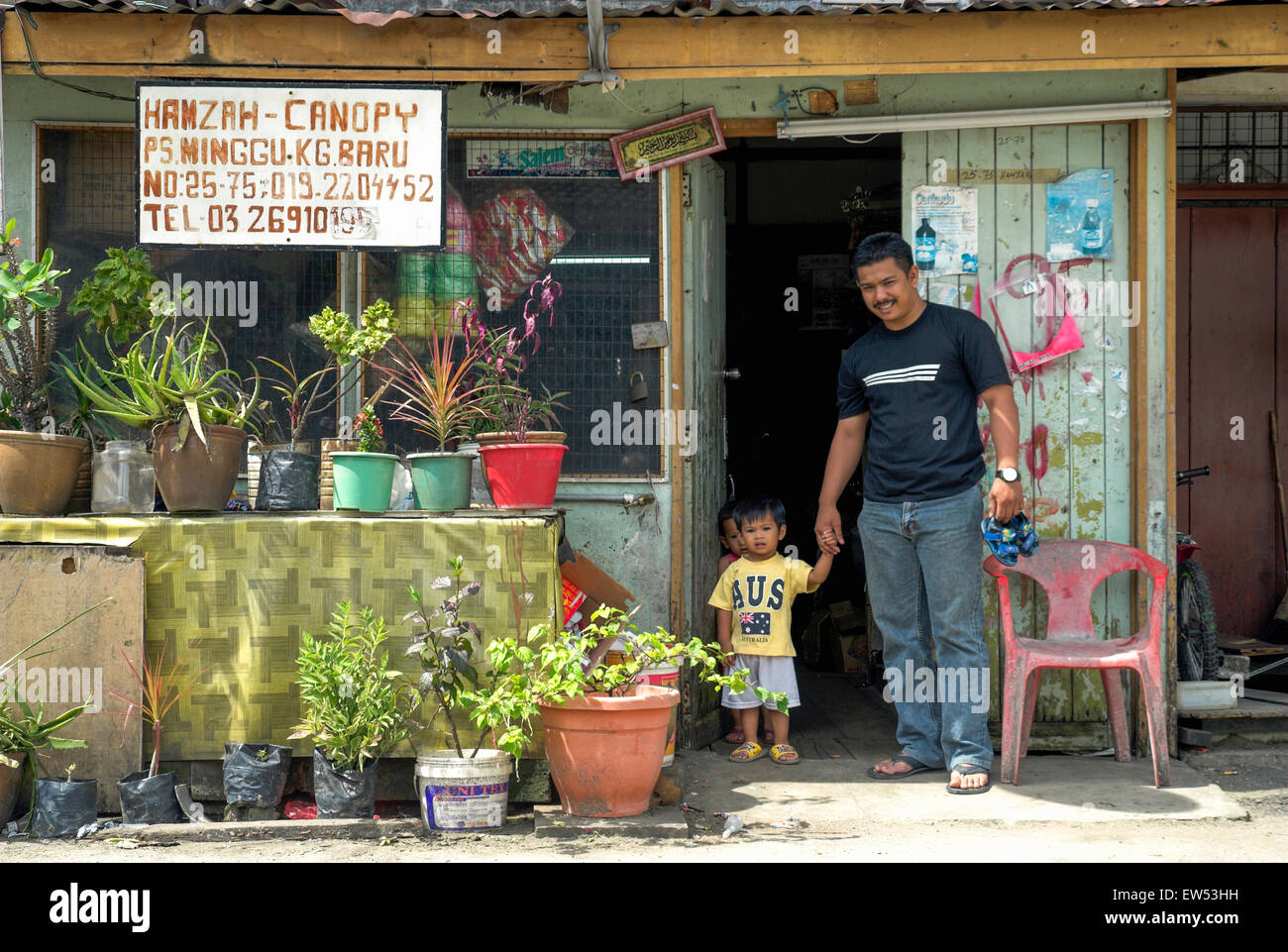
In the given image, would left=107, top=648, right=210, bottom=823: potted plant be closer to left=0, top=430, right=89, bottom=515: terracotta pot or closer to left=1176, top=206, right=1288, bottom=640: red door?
left=0, top=430, right=89, bottom=515: terracotta pot

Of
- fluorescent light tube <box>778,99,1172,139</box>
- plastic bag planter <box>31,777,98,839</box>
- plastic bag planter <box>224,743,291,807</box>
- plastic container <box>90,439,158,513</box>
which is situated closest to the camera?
plastic bag planter <box>31,777,98,839</box>

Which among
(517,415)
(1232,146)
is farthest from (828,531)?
(1232,146)

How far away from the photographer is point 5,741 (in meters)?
4.85

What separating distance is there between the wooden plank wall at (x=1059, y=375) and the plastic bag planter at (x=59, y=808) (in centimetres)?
410

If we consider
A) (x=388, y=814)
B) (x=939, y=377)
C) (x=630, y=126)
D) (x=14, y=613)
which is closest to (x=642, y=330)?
(x=630, y=126)

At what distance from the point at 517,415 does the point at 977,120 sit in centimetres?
269

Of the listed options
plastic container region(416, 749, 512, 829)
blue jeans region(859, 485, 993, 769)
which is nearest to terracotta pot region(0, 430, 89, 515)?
plastic container region(416, 749, 512, 829)

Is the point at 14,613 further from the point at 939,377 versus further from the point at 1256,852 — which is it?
the point at 1256,852

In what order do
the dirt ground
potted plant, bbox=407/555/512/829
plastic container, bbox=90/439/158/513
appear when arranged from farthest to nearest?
plastic container, bbox=90/439/158/513 < potted plant, bbox=407/555/512/829 < the dirt ground

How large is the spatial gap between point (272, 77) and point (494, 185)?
119cm

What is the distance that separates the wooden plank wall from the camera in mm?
6074

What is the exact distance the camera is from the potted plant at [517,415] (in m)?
5.30

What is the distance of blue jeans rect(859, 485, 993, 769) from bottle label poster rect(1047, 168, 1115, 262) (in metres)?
1.49

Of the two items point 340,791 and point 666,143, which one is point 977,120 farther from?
point 340,791
